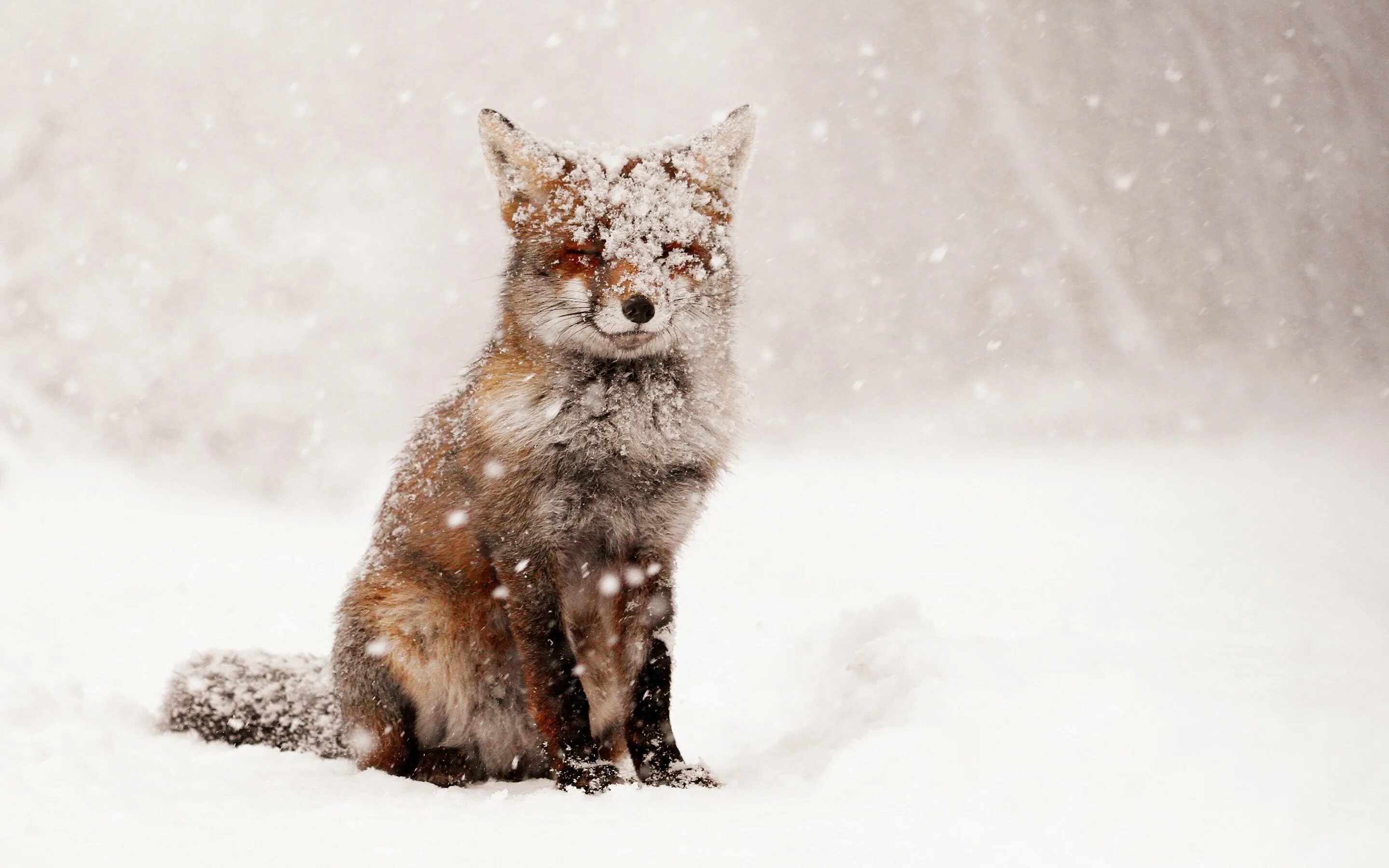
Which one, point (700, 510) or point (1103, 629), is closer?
point (700, 510)

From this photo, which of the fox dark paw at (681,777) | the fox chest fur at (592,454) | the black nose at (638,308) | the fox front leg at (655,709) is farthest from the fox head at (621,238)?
the fox dark paw at (681,777)

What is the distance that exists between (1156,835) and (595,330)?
2264 mm

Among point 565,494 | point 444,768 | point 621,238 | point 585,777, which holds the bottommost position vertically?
point 585,777

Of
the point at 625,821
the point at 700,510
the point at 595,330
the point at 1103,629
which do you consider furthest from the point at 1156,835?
the point at 1103,629

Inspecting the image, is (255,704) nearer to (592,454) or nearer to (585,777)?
(585,777)

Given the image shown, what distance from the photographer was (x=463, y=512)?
381 centimetres

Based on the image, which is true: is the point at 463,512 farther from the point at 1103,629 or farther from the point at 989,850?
the point at 1103,629

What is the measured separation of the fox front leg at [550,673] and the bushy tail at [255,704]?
3.38ft

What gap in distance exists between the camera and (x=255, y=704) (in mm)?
4344

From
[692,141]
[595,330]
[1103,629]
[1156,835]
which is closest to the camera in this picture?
[1156,835]

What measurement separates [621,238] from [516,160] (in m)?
0.60

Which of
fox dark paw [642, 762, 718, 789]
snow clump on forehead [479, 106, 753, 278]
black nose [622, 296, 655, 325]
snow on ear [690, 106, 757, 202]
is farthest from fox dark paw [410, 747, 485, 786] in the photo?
snow on ear [690, 106, 757, 202]

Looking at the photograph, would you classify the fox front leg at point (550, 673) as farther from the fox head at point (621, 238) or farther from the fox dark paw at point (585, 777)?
the fox head at point (621, 238)

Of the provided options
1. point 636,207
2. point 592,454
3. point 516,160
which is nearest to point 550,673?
point 592,454
